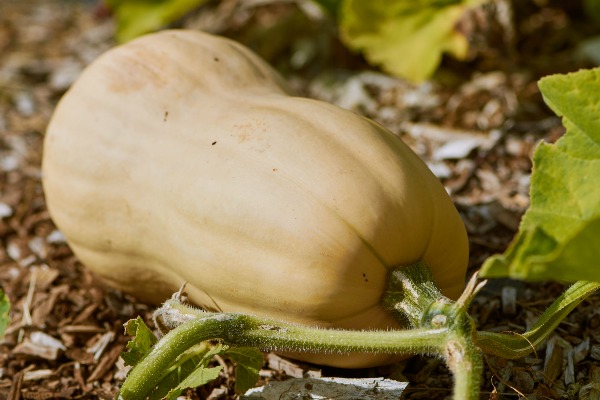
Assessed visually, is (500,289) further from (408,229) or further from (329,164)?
(329,164)

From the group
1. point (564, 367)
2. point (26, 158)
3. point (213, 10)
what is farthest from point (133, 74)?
point (213, 10)

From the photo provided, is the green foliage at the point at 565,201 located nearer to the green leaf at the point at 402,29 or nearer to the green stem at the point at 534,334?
the green stem at the point at 534,334

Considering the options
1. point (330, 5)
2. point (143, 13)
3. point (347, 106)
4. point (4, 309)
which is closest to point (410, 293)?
point (4, 309)

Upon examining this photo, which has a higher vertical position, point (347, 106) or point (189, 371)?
point (189, 371)

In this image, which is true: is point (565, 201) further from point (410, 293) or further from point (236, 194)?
point (236, 194)

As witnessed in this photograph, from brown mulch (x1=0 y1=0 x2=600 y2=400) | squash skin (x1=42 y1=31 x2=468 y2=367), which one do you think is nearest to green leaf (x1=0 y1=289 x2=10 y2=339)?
brown mulch (x1=0 y1=0 x2=600 y2=400)

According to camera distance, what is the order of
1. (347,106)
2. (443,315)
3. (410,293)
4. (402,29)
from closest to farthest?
1. (443,315)
2. (410,293)
3. (402,29)
4. (347,106)
